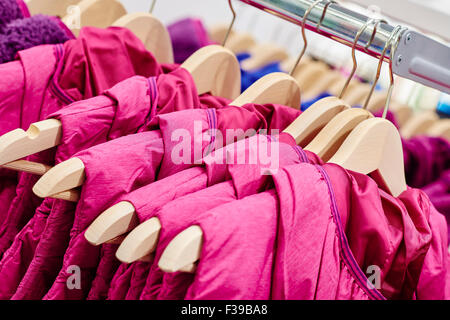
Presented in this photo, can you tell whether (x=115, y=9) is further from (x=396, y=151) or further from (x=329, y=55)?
(x=329, y=55)

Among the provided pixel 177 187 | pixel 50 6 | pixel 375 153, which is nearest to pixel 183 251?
pixel 177 187

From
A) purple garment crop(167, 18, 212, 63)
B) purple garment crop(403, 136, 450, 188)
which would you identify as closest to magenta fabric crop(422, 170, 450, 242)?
purple garment crop(403, 136, 450, 188)

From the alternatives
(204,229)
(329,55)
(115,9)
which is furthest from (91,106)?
(329,55)

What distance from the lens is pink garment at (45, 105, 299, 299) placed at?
538mm

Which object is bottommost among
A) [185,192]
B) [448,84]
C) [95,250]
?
[95,250]

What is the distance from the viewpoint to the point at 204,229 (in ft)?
1.43

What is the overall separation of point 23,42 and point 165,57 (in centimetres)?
26

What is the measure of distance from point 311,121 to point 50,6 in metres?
0.51

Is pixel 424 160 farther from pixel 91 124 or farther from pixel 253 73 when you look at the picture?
pixel 91 124

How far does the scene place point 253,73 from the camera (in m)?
1.10

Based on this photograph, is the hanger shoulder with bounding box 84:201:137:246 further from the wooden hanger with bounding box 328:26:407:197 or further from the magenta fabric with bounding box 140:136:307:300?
the wooden hanger with bounding box 328:26:407:197

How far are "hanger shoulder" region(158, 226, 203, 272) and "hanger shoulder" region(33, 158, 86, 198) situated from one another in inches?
5.8

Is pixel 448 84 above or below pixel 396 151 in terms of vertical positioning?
above

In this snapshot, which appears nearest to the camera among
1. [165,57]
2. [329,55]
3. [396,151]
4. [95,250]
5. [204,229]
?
[204,229]
